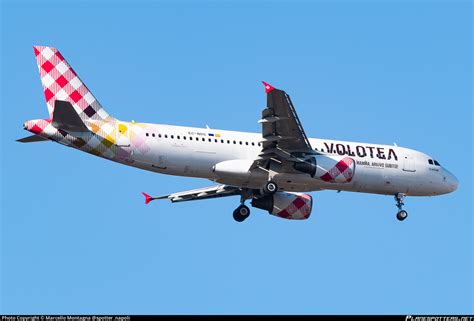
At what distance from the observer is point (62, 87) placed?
166ft

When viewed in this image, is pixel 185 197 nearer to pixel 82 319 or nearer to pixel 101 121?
pixel 101 121

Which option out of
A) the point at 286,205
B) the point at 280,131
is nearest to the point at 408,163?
the point at 286,205

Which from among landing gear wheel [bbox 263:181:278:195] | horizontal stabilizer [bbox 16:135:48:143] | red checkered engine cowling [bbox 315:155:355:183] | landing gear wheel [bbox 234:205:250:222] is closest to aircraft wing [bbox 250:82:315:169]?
red checkered engine cowling [bbox 315:155:355:183]

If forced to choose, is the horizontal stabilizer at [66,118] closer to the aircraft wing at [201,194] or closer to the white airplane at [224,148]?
the white airplane at [224,148]

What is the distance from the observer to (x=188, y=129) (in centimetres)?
5078

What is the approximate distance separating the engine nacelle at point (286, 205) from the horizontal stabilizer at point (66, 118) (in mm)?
11735

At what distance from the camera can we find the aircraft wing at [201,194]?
2218 inches

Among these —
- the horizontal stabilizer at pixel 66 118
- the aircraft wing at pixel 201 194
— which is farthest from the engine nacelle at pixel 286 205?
the horizontal stabilizer at pixel 66 118

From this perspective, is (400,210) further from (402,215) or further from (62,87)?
(62,87)

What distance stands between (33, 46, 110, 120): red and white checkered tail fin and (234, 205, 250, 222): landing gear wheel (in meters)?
9.37

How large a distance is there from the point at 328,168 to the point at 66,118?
13008 millimetres

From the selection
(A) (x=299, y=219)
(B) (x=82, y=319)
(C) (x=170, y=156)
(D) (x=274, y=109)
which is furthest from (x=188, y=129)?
(B) (x=82, y=319)

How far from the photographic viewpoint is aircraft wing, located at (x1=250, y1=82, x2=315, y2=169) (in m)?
47.5

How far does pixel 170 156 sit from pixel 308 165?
6.79 metres
